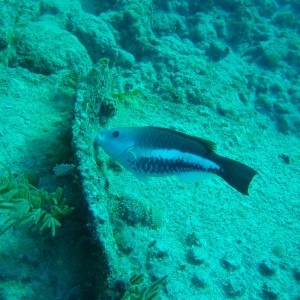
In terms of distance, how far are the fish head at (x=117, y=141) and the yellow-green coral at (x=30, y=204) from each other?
0.63m

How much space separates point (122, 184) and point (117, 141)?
1289 millimetres

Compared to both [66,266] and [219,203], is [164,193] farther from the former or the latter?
[66,266]

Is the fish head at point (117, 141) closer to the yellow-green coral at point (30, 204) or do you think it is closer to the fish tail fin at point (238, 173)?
the yellow-green coral at point (30, 204)

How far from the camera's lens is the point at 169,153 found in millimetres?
2975

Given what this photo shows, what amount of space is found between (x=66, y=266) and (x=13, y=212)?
72 cm

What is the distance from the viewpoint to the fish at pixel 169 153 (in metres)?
2.93

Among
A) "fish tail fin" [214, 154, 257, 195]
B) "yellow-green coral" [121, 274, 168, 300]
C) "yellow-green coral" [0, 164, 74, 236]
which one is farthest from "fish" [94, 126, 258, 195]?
"yellow-green coral" [121, 274, 168, 300]

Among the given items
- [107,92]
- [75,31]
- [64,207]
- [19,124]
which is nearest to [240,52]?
[75,31]

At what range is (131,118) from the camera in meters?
5.54

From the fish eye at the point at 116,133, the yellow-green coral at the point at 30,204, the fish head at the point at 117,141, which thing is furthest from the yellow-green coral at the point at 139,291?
the fish eye at the point at 116,133

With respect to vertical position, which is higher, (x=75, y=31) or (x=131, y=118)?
(x=75, y=31)

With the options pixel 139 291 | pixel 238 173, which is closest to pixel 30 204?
pixel 139 291

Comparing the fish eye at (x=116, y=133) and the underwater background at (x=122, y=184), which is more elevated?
the fish eye at (x=116, y=133)

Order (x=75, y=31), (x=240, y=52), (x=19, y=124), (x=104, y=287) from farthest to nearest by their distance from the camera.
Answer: (x=240, y=52) → (x=75, y=31) → (x=19, y=124) → (x=104, y=287)
